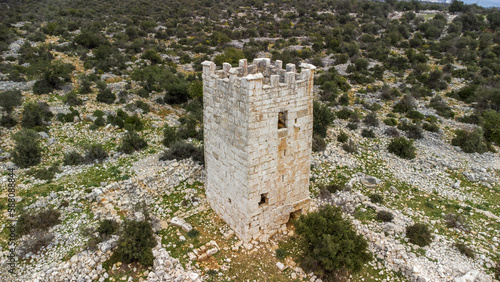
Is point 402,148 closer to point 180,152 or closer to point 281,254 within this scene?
point 281,254

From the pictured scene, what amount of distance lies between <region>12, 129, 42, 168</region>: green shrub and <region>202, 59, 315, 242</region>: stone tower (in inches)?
295

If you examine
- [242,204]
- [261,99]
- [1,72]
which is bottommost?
[242,204]

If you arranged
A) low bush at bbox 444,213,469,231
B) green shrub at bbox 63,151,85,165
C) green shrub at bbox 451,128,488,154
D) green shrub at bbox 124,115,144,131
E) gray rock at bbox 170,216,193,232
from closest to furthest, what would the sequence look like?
gray rock at bbox 170,216,193,232, low bush at bbox 444,213,469,231, green shrub at bbox 63,151,85,165, green shrub at bbox 451,128,488,154, green shrub at bbox 124,115,144,131

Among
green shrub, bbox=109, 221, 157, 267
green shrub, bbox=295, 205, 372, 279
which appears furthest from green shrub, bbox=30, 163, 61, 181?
green shrub, bbox=295, 205, 372, 279

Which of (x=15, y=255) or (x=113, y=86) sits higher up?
(x=113, y=86)

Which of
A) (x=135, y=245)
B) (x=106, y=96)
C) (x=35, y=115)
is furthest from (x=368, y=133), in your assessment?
(x=35, y=115)

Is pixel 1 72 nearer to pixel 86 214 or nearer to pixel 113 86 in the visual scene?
pixel 113 86

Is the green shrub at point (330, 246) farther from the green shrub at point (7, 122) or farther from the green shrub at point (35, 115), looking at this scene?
the green shrub at point (7, 122)

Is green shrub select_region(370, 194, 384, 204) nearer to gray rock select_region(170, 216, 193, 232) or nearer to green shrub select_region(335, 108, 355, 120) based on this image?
gray rock select_region(170, 216, 193, 232)

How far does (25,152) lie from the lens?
38.9 feet

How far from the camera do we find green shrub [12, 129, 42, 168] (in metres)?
11.7

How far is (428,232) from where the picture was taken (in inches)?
349

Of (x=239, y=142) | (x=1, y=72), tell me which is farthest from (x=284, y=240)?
(x=1, y=72)

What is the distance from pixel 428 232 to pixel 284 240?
13.4 ft
